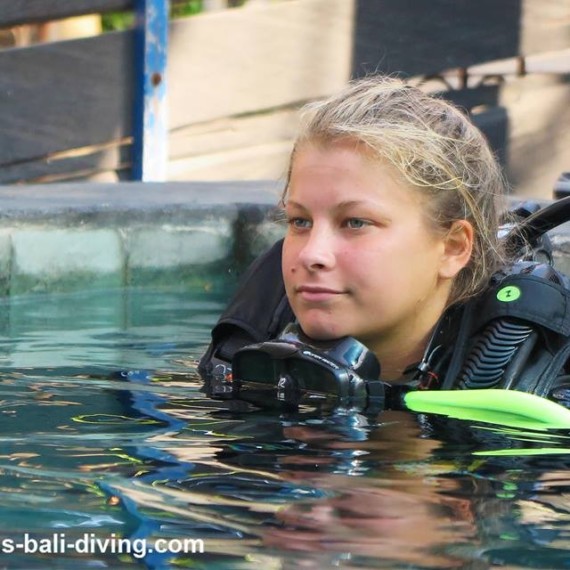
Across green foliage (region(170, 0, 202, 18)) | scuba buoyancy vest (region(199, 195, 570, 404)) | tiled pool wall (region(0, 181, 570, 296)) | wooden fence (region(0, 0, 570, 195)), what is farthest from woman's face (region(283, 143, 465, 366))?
green foliage (region(170, 0, 202, 18))

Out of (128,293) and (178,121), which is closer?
(128,293)

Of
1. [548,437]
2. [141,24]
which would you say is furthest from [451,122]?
[141,24]

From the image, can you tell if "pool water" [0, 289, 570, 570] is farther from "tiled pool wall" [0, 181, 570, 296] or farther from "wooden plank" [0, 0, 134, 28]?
"wooden plank" [0, 0, 134, 28]

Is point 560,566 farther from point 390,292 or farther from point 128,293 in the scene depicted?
point 128,293

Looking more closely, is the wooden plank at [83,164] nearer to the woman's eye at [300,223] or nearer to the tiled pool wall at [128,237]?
the tiled pool wall at [128,237]

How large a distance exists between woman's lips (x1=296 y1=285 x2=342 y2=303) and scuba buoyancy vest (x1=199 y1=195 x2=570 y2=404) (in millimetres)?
240

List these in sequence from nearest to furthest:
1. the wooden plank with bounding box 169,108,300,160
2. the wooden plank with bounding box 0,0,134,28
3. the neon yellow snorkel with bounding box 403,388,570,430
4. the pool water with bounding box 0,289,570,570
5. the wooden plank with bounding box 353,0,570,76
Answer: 1. the pool water with bounding box 0,289,570,570
2. the neon yellow snorkel with bounding box 403,388,570,430
3. the wooden plank with bounding box 0,0,134,28
4. the wooden plank with bounding box 169,108,300,160
5. the wooden plank with bounding box 353,0,570,76

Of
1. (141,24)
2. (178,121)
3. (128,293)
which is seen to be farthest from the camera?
(178,121)

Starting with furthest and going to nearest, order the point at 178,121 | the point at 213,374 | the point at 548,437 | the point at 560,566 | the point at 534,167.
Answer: the point at 534,167 < the point at 178,121 < the point at 213,374 < the point at 548,437 < the point at 560,566

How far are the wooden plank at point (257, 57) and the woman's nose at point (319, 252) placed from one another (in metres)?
4.45

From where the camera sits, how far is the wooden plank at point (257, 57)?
7.22m

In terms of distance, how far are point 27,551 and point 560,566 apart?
0.73 metres

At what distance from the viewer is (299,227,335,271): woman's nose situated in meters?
2.80

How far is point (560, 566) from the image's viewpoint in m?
2.04
